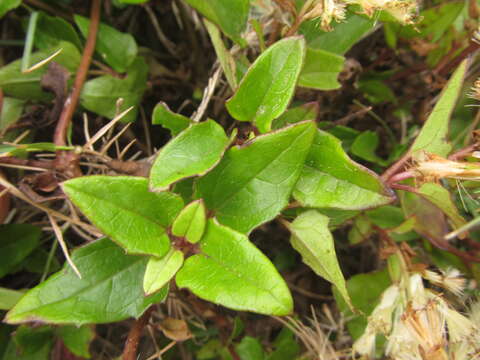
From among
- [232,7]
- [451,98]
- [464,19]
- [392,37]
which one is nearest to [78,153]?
[232,7]

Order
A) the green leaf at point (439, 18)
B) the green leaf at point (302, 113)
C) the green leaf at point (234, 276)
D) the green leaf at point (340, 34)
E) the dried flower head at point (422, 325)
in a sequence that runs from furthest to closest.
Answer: the green leaf at point (439, 18) → the green leaf at point (340, 34) → the green leaf at point (302, 113) → the dried flower head at point (422, 325) → the green leaf at point (234, 276)

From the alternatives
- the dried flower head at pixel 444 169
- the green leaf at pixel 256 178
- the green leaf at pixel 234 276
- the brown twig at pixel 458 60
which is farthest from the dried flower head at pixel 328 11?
the brown twig at pixel 458 60

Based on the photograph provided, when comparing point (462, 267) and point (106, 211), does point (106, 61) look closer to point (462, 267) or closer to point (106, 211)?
point (106, 211)

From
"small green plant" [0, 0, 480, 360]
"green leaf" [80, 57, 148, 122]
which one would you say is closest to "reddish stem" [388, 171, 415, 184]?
"small green plant" [0, 0, 480, 360]

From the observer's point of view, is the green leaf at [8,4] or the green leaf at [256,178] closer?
the green leaf at [256,178]

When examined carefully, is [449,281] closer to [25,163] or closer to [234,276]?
[234,276]

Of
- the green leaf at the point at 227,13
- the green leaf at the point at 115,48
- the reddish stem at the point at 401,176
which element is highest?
the green leaf at the point at 227,13

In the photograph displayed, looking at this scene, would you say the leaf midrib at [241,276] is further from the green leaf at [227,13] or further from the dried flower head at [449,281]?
the green leaf at [227,13]
